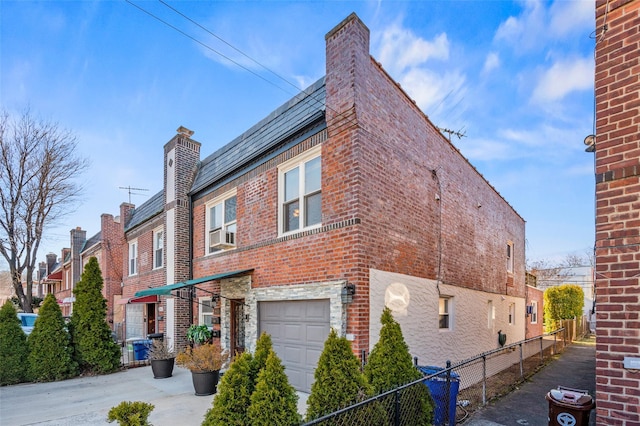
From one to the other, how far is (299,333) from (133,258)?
1294cm

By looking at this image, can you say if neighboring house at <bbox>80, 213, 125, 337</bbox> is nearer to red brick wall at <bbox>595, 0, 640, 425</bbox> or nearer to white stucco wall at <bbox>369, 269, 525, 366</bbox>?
white stucco wall at <bbox>369, 269, 525, 366</bbox>

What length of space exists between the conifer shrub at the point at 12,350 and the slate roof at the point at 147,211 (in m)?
5.62

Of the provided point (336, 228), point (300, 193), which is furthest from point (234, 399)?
point (300, 193)

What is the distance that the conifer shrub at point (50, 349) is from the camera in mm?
10164

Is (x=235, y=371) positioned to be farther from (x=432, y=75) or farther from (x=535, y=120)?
(x=535, y=120)

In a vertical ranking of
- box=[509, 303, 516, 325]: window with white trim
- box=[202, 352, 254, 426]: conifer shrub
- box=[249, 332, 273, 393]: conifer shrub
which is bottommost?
box=[509, 303, 516, 325]: window with white trim

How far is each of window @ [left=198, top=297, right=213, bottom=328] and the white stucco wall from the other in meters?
6.46

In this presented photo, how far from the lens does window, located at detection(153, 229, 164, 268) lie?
15.0m

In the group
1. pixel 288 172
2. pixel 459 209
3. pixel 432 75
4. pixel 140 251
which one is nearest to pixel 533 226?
pixel 459 209

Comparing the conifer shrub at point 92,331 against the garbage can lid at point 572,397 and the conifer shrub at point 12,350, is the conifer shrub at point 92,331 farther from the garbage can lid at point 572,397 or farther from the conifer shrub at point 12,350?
the garbage can lid at point 572,397

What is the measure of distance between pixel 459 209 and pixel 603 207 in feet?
24.8

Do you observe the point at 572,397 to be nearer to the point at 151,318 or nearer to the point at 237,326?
the point at 237,326

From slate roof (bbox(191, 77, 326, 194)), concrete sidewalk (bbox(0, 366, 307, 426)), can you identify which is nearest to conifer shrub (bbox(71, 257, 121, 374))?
concrete sidewalk (bbox(0, 366, 307, 426))

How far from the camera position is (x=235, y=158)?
1090 centimetres
